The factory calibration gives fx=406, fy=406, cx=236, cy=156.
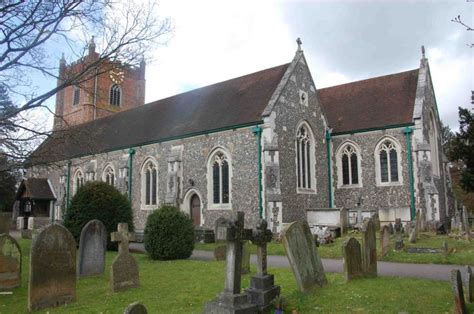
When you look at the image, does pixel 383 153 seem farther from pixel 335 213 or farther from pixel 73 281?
pixel 73 281

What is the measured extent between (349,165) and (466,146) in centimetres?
697

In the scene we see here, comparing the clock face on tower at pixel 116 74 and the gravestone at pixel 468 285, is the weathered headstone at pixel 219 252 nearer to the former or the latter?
the clock face on tower at pixel 116 74

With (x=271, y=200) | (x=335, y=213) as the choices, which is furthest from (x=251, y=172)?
(x=335, y=213)

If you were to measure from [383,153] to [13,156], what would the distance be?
17.3m

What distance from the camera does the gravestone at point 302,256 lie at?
24.1 ft

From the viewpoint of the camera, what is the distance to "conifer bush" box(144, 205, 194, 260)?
43.1 feet

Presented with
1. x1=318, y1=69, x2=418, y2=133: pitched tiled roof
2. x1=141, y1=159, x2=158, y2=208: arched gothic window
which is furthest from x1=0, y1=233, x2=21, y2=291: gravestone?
x1=318, y1=69, x2=418, y2=133: pitched tiled roof

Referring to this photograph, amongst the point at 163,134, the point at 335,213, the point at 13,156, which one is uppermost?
the point at 163,134

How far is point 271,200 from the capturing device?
1822 centimetres

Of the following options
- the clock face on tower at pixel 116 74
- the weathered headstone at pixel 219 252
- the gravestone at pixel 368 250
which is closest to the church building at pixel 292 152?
the clock face on tower at pixel 116 74

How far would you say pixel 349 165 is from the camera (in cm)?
2259

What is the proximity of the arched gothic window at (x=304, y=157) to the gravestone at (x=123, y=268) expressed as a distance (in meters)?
13.1

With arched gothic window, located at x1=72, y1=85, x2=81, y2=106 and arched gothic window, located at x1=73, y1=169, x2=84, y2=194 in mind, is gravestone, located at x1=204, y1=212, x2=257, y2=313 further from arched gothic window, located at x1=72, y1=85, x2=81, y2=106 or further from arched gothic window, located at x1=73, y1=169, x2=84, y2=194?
arched gothic window, located at x1=72, y1=85, x2=81, y2=106

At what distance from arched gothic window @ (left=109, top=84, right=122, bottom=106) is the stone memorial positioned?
40799 mm
